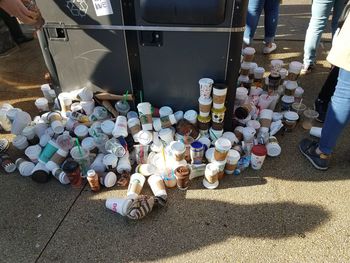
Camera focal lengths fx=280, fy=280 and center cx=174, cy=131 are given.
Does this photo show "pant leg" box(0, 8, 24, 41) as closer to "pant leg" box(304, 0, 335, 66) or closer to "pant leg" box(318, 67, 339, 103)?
"pant leg" box(304, 0, 335, 66)

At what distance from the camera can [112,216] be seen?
1.98m

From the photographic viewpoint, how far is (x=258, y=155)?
7.07ft

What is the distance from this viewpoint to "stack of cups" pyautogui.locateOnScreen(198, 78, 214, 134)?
7.18ft

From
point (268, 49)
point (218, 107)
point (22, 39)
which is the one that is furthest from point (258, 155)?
point (22, 39)

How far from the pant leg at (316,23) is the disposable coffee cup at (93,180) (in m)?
2.74

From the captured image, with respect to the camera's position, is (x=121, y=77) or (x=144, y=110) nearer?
(x=144, y=110)

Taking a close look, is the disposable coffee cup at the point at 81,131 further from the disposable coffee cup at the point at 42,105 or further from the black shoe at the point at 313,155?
the black shoe at the point at 313,155

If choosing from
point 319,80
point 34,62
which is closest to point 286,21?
point 319,80

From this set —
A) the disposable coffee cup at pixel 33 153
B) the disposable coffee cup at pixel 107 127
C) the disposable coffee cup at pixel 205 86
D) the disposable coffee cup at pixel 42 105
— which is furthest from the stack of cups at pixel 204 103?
the disposable coffee cup at pixel 42 105

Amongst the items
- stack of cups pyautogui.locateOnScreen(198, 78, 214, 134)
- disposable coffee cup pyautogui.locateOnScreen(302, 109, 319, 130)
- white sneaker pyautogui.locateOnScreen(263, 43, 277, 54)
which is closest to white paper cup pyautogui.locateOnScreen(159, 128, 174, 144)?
stack of cups pyautogui.locateOnScreen(198, 78, 214, 134)

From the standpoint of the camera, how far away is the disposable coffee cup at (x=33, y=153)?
2.30 meters

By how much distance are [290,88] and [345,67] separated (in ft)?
3.76

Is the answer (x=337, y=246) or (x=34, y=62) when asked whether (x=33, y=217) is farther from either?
(x=34, y=62)

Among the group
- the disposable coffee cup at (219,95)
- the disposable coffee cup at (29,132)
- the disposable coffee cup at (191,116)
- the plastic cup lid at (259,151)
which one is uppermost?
the disposable coffee cup at (219,95)
